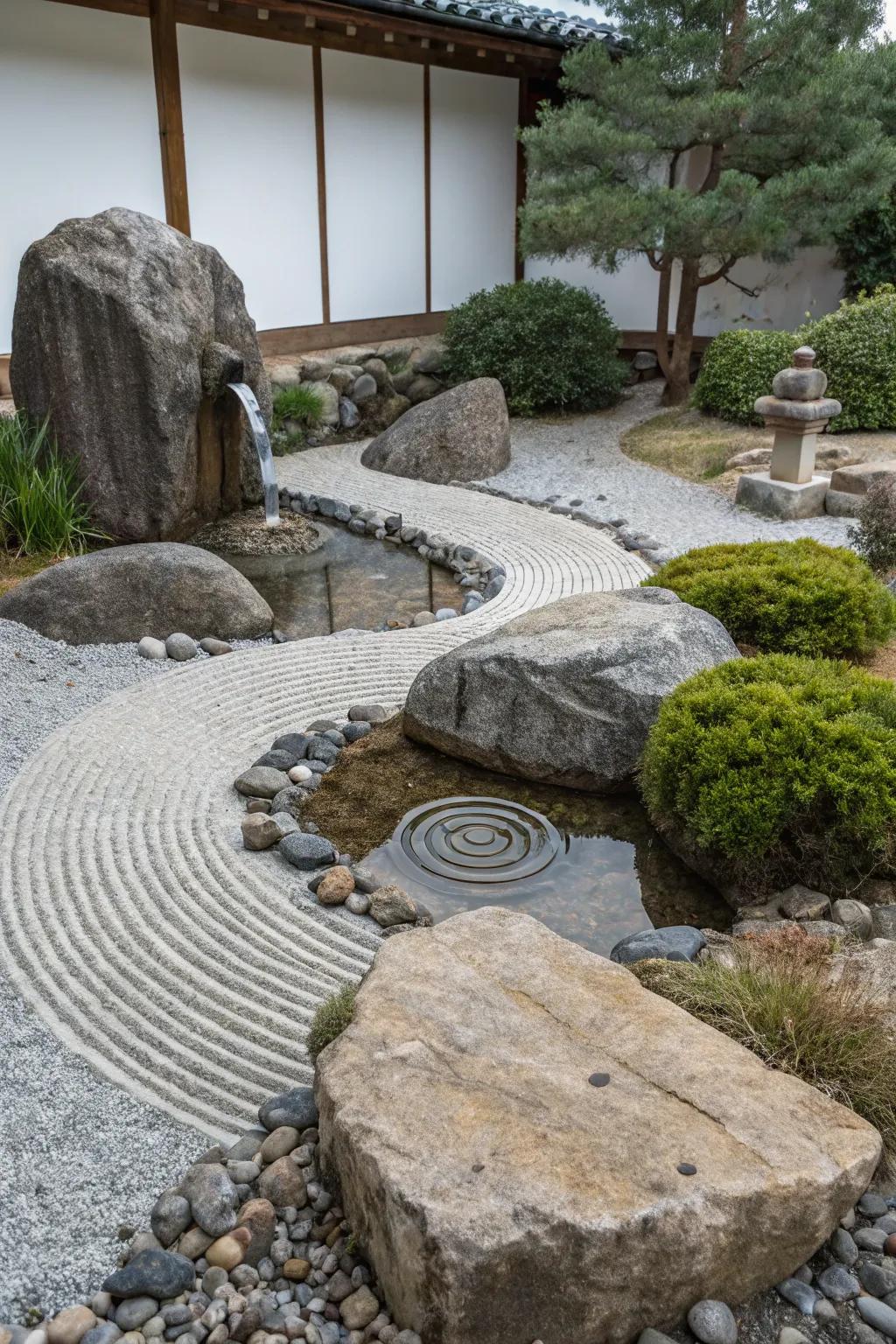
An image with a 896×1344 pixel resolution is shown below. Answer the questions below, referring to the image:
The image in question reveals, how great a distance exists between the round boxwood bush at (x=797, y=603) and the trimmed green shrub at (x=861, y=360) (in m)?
5.10

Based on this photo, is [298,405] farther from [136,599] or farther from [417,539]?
[136,599]

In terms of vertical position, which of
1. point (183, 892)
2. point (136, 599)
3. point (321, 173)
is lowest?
point (183, 892)

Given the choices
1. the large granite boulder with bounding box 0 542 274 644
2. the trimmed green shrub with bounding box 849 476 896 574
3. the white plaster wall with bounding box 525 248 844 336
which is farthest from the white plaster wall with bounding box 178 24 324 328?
the trimmed green shrub with bounding box 849 476 896 574

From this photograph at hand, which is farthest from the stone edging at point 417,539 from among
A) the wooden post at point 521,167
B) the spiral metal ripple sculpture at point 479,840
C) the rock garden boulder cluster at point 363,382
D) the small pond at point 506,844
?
the wooden post at point 521,167

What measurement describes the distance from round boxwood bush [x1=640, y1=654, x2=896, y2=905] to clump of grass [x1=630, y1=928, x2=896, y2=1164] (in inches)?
34.8

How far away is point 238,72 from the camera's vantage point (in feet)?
35.4

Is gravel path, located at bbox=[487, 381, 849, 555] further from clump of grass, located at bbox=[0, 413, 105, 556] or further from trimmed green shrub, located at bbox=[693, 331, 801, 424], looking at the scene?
clump of grass, located at bbox=[0, 413, 105, 556]

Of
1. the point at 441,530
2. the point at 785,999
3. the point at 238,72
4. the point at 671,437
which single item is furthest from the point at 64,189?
the point at 785,999

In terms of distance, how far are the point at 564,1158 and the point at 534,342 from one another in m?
10.9

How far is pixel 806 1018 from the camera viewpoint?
9.45 ft

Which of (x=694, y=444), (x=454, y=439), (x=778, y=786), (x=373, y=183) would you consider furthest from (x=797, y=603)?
(x=373, y=183)

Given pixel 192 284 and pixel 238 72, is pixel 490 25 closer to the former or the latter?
pixel 238 72

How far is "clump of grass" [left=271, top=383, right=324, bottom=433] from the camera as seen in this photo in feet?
36.8

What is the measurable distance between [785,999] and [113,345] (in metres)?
6.61
